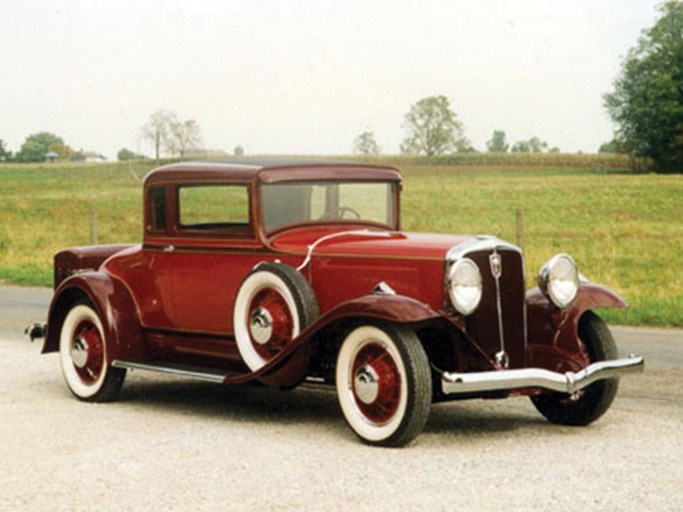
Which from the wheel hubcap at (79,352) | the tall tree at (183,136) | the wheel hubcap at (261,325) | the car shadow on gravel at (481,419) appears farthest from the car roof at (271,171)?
the tall tree at (183,136)

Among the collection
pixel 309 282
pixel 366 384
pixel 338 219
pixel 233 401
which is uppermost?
pixel 338 219

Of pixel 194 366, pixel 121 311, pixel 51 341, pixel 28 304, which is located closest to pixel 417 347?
pixel 194 366

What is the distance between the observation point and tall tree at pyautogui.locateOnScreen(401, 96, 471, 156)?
12300cm

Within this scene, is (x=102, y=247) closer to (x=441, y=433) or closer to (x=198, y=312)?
(x=198, y=312)

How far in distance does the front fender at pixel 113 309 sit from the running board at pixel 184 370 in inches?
5.4

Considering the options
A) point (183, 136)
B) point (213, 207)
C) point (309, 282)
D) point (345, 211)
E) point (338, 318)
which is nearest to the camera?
point (338, 318)

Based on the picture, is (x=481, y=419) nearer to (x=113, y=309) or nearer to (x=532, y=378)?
(x=532, y=378)

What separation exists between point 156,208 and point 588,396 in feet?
11.1

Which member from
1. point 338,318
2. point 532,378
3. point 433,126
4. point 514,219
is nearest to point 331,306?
point 338,318

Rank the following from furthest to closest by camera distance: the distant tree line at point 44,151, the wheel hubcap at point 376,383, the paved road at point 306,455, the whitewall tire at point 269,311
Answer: the distant tree line at point 44,151
the whitewall tire at point 269,311
the wheel hubcap at point 376,383
the paved road at point 306,455

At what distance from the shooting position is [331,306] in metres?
7.77

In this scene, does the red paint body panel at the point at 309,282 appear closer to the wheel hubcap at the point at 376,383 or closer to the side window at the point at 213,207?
the side window at the point at 213,207

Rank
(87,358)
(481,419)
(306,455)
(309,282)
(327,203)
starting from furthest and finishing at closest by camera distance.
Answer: (87,358) → (327,203) → (481,419) → (309,282) → (306,455)

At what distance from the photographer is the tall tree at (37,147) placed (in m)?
181
